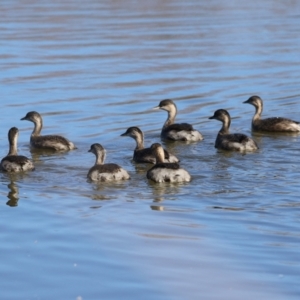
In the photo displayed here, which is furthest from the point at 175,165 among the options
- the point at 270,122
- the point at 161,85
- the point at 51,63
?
the point at 51,63

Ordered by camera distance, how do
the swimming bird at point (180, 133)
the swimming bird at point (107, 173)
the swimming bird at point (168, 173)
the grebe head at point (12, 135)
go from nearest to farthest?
the swimming bird at point (168, 173) < the swimming bird at point (107, 173) < the grebe head at point (12, 135) < the swimming bird at point (180, 133)

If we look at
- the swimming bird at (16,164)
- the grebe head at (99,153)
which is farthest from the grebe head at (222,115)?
the swimming bird at (16,164)

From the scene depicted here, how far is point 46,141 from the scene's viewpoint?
14789mm

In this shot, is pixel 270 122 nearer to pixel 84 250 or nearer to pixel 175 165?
pixel 175 165

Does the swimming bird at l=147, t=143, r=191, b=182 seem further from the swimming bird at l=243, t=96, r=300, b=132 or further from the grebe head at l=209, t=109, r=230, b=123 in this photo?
the swimming bird at l=243, t=96, r=300, b=132

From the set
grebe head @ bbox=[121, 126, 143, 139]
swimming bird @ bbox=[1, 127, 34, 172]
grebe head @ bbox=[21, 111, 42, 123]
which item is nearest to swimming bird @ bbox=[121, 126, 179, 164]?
grebe head @ bbox=[121, 126, 143, 139]

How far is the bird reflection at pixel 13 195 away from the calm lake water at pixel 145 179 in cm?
4

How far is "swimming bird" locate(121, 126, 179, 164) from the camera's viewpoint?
536 inches

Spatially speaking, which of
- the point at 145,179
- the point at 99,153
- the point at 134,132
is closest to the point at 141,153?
the point at 134,132

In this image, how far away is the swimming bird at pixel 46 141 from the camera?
1457 centimetres

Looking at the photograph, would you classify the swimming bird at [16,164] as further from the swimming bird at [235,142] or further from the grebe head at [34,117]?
the swimming bird at [235,142]

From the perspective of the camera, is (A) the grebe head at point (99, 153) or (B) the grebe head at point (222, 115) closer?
(A) the grebe head at point (99, 153)

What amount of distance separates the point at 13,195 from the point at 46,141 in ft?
9.63

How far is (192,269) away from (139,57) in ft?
51.3
